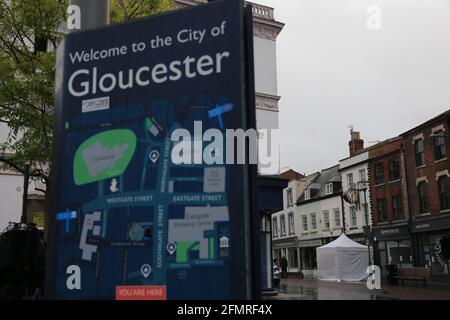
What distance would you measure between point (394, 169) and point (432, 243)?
7.21m

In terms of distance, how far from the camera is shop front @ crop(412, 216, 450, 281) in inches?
1267

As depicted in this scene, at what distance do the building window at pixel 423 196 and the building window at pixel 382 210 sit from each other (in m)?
4.89

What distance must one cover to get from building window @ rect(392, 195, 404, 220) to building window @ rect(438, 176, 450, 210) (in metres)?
5.06

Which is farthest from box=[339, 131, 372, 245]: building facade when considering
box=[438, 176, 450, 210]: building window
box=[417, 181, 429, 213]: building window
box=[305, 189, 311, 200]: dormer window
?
box=[438, 176, 450, 210]: building window

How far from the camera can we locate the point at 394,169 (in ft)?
130

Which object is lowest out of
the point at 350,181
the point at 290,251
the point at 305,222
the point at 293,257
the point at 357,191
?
the point at 293,257

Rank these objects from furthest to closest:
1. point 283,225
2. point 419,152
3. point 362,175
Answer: point 283,225
point 362,175
point 419,152

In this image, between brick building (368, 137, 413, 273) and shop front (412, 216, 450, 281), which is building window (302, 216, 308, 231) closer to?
brick building (368, 137, 413, 273)

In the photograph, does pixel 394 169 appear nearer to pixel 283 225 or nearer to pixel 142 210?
pixel 283 225

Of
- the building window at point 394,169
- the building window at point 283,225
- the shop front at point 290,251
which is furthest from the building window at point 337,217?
the building window at point 283,225

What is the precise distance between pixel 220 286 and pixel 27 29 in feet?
34.8

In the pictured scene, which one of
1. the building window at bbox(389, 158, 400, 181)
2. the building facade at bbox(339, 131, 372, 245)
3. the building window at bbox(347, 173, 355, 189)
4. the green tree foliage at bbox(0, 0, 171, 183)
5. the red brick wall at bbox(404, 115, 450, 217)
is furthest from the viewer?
the building window at bbox(347, 173, 355, 189)

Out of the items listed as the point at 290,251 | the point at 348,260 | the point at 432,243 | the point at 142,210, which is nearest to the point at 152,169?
the point at 142,210
